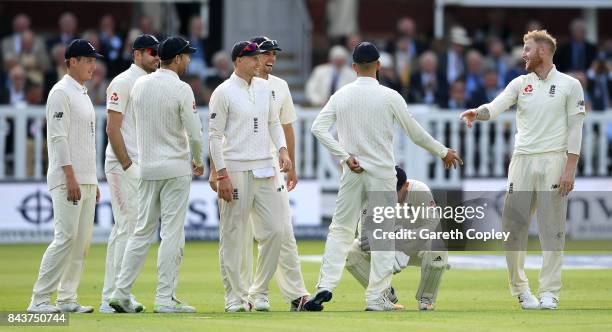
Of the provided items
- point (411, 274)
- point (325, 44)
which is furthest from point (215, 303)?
point (325, 44)

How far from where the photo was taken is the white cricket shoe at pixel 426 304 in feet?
43.2

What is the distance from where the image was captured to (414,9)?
105 ft

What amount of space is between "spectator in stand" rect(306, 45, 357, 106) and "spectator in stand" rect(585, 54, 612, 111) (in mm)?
4040

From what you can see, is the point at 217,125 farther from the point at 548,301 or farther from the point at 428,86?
the point at 428,86

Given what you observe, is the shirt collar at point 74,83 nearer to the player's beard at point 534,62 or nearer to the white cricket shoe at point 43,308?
the white cricket shoe at point 43,308

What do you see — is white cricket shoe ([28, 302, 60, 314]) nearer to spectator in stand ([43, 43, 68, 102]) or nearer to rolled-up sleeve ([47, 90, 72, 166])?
rolled-up sleeve ([47, 90, 72, 166])

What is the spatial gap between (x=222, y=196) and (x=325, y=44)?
1742 centimetres

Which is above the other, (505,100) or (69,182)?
(505,100)

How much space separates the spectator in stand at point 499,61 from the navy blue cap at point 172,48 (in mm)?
14206

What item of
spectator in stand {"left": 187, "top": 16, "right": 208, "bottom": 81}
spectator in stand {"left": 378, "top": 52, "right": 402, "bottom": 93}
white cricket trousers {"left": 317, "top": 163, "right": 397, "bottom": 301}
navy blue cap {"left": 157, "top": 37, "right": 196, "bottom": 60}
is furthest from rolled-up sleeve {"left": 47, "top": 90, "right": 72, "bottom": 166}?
spectator in stand {"left": 187, "top": 16, "right": 208, "bottom": 81}

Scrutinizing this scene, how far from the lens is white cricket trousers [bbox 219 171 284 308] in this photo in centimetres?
1314

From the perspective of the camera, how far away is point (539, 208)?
44.4ft

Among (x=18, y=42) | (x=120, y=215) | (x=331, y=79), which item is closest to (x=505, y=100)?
(x=120, y=215)

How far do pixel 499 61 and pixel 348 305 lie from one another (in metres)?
13.9
